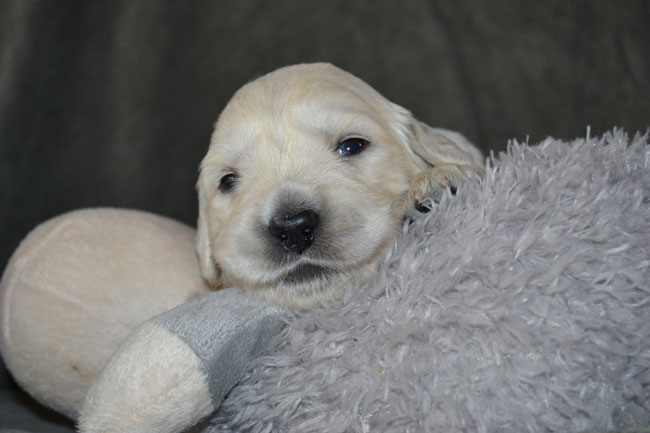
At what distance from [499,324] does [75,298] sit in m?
1.21

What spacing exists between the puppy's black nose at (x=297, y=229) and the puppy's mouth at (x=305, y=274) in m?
0.05

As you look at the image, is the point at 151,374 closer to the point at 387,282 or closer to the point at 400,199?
the point at 387,282

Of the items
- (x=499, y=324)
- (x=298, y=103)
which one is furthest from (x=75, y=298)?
(x=499, y=324)

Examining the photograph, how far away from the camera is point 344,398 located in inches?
47.6

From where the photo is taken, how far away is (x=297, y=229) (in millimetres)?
1404

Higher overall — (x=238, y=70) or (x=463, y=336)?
(x=238, y=70)

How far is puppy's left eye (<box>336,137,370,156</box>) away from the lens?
1725 mm

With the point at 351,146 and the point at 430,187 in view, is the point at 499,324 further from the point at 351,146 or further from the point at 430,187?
the point at 351,146

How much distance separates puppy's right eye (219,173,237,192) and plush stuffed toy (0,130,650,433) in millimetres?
484

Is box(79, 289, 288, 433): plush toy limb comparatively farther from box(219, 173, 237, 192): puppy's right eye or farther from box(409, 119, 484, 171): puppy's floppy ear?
box(409, 119, 484, 171): puppy's floppy ear

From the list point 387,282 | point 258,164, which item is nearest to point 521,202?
point 387,282

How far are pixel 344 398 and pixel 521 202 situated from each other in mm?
548

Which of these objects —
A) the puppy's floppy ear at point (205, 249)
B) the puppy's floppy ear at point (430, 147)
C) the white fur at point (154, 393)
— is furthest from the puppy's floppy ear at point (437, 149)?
the white fur at point (154, 393)

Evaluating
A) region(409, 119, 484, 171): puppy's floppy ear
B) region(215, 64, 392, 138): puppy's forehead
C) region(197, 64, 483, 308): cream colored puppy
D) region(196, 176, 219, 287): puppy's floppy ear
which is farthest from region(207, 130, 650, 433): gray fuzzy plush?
region(196, 176, 219, 287): puppy's floppy ear
